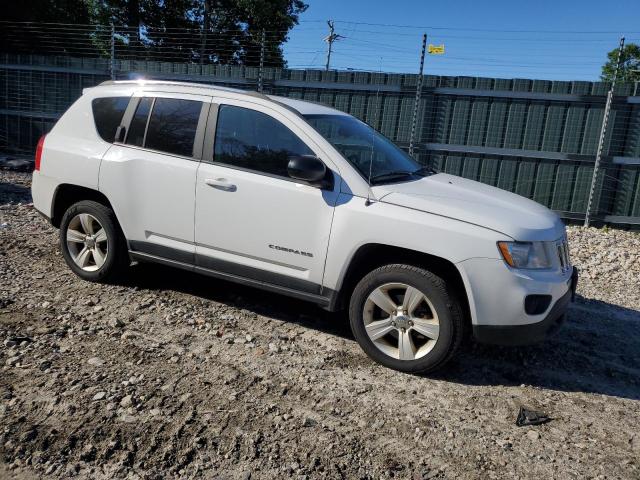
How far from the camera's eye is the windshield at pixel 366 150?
4.10 metres

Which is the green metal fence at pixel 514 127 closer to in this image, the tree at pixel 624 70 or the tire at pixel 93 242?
the tree at pixel 624 70

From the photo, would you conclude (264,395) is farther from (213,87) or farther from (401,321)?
Answer: (213,87)

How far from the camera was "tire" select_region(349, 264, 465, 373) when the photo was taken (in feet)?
11.9

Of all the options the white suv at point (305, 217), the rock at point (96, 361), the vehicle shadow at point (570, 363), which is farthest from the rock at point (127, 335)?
the vehicle shadow at point (570, 363)

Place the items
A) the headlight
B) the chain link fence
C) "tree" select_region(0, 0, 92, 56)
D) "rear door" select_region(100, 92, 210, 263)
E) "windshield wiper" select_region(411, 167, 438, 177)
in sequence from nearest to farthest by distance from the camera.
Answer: the headlight → "rear door" select_region(100, 92, 210, 263) → "windshield wiper" select_region(411, 167, 438, 177) → the chain link fence → "tree" select_region(0, 0, 92, 56)

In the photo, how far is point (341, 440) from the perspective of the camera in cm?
301

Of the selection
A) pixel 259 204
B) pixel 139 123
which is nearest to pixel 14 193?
pixel 139 123

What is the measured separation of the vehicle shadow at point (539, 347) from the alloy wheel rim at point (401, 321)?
0.90 feet

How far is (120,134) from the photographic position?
15.7ft

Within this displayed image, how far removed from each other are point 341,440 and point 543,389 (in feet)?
5.27

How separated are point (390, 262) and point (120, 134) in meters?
2.61

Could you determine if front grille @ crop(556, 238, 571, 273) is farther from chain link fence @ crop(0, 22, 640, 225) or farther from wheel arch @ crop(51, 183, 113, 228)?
chain link fence @ crop(0, 22, 640, 225)

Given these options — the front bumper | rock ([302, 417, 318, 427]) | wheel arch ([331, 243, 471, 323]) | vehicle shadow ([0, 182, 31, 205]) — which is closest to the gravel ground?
rock ([302, 417, 318, 427])

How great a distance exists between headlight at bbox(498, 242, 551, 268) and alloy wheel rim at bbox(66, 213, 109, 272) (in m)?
3.33
